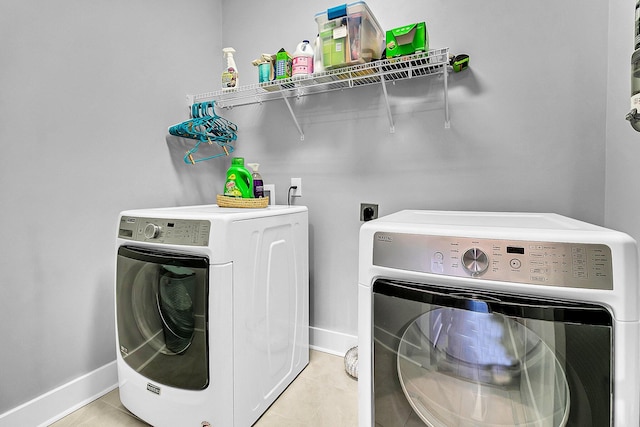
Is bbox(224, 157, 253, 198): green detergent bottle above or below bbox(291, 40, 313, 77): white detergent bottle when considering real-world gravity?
below

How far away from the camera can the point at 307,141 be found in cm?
195

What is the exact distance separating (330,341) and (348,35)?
1702 mm

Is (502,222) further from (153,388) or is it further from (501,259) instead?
(153,388)

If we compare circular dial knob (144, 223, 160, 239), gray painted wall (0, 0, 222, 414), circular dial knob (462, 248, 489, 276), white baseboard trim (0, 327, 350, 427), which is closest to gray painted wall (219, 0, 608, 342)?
gray painted wall (0, 0, 222, 414)

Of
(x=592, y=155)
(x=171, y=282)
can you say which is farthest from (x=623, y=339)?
(x=171, y=282)

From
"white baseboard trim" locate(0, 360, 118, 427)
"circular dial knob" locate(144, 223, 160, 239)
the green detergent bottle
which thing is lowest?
"white baseboard trim" locate(0, 360, 118, 427)

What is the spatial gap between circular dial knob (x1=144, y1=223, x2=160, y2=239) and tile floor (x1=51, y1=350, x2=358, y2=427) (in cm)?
84

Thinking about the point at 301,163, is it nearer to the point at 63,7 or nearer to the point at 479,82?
the point at 479,82

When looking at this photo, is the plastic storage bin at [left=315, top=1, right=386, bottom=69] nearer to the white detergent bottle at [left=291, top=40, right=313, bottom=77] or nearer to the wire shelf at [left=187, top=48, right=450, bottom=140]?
the wire shelf at [left=187, top=48, right=450, bottom=140]

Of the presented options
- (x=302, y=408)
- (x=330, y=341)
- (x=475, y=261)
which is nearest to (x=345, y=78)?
(x=475, y=261)

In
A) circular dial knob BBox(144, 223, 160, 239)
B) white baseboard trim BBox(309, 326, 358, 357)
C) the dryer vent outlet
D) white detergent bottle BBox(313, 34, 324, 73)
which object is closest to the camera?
circular dial knob BBox(144, 223, 160, 239)

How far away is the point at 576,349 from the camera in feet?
2.53

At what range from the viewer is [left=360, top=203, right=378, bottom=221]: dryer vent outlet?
5.77ft

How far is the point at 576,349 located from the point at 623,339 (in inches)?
3.9
